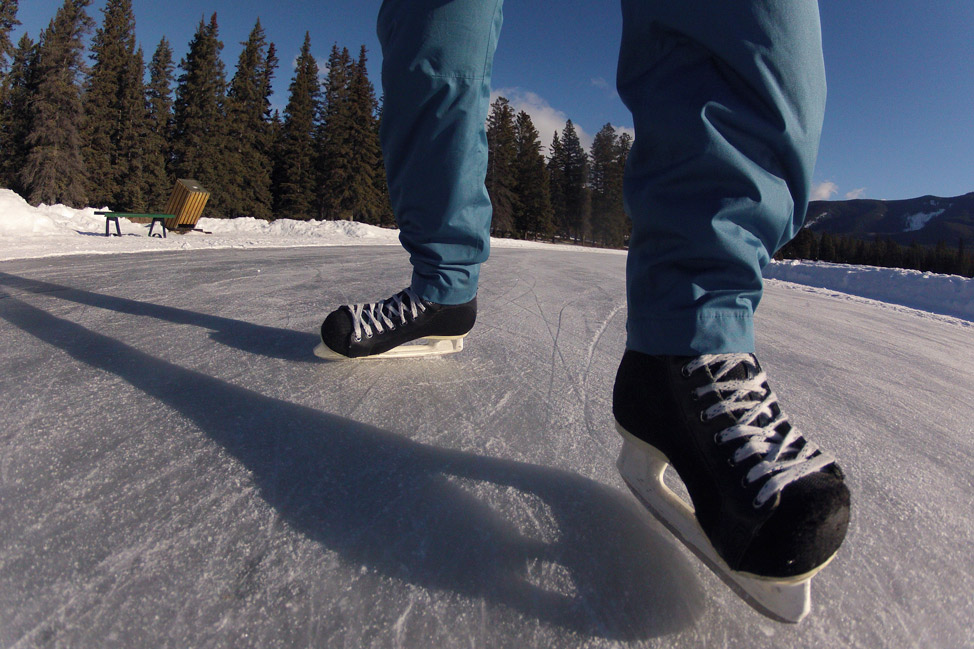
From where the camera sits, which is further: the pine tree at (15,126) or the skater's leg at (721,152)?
the pine tree at (15,126)

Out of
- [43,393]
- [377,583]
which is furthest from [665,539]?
[43,393]

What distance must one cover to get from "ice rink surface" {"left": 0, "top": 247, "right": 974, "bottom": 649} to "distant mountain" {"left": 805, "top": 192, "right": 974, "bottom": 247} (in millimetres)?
103783

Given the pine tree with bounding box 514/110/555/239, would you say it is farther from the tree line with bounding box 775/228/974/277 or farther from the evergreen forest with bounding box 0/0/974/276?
the tree line with bounding box 775/228/974/277

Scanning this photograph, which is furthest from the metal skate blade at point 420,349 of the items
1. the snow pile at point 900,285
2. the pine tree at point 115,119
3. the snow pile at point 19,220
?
the pine tree at point 115,119

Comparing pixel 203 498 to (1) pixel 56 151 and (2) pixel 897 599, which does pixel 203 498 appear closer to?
Result: (2) pixel 897 599

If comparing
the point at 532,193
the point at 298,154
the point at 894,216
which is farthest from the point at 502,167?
the point at 894,216

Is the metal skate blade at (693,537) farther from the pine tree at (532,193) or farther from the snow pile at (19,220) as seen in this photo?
the pine tree at (532,193)

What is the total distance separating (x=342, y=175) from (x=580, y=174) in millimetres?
19366

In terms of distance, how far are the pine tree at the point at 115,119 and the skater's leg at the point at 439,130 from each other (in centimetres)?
2414

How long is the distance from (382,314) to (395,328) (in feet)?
0.13

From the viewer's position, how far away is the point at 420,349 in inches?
41.9

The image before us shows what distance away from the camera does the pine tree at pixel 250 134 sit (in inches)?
878

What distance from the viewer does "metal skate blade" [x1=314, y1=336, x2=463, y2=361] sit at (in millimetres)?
989

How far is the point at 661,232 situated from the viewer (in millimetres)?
551
